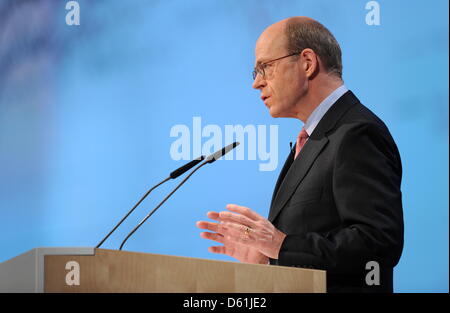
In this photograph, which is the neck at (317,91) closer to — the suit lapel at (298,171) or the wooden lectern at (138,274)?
the suit lapel at (298,171)

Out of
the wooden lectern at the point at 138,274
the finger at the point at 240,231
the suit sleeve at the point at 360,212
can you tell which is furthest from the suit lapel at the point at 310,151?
the wooden lectern at the point at 138,274

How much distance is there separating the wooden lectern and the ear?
966 millimetres

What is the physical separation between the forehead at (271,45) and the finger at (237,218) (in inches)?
30.9

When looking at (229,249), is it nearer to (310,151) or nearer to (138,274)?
(310,151)

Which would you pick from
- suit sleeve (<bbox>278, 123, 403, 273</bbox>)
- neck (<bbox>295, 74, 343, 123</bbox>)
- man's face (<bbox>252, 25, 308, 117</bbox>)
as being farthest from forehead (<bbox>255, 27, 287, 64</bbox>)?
suit sleeve (<bbox>278, 123, 403, 273</bbox>)

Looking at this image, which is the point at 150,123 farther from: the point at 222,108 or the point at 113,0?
the point at 113,0

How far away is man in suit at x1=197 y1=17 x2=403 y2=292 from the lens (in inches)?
69.1

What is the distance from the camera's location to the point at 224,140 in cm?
335

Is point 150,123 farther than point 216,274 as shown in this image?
Yes

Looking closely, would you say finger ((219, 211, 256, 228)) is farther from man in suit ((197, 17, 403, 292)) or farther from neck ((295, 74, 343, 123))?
neck ((295, 74, 343, 123))

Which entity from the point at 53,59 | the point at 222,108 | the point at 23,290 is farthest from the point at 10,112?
the point at 23,290

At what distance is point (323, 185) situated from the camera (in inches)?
77.7

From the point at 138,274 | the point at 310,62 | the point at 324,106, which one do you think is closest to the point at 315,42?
the point at 310,62

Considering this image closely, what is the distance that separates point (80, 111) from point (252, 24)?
1148 mm
